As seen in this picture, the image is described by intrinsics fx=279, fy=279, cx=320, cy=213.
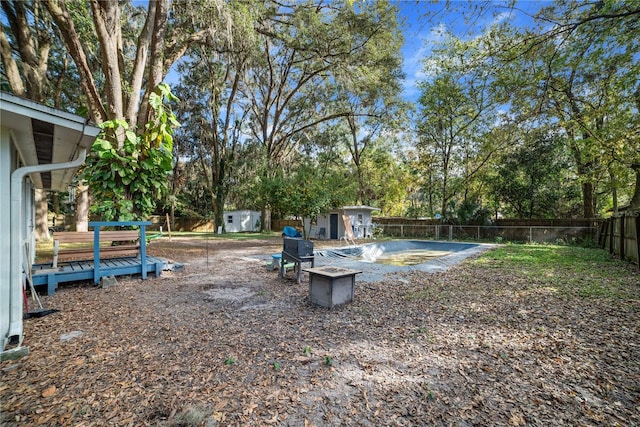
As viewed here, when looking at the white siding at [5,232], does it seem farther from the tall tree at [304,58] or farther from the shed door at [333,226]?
the shed door at [333,226]

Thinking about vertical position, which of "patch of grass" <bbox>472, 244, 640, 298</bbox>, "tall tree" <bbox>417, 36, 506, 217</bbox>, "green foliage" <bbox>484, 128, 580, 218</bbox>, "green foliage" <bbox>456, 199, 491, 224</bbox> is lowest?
"patch of grass" <bbox>472, 244, 640, 298</bbox>

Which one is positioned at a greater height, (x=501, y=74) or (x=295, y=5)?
(x=295, y=5)

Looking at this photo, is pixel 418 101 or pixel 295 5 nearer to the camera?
pixel 295 5

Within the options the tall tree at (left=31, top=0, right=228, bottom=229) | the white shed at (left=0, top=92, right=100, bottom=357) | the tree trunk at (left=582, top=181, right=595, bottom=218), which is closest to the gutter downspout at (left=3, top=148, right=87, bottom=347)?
the white shed at (left=0, top=92, right=100, bottom=357)

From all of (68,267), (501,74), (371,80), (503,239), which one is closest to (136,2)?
(371,80)

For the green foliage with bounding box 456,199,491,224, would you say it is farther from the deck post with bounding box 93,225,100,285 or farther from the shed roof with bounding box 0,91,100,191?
the shed roof with bounding box 0,91,100,191

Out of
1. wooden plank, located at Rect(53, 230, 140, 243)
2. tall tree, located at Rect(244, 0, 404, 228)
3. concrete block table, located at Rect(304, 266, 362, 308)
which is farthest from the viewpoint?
tall tree, located at Rect(244, 0, 404, 228)

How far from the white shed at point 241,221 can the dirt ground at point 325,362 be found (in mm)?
20823

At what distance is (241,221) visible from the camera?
25.7m

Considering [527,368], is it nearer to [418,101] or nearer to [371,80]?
[371,80]

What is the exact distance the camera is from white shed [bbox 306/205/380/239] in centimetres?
1706

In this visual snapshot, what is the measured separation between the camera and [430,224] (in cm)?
1822

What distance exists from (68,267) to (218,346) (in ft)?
14.6

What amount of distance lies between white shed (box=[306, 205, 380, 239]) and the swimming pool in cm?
309
